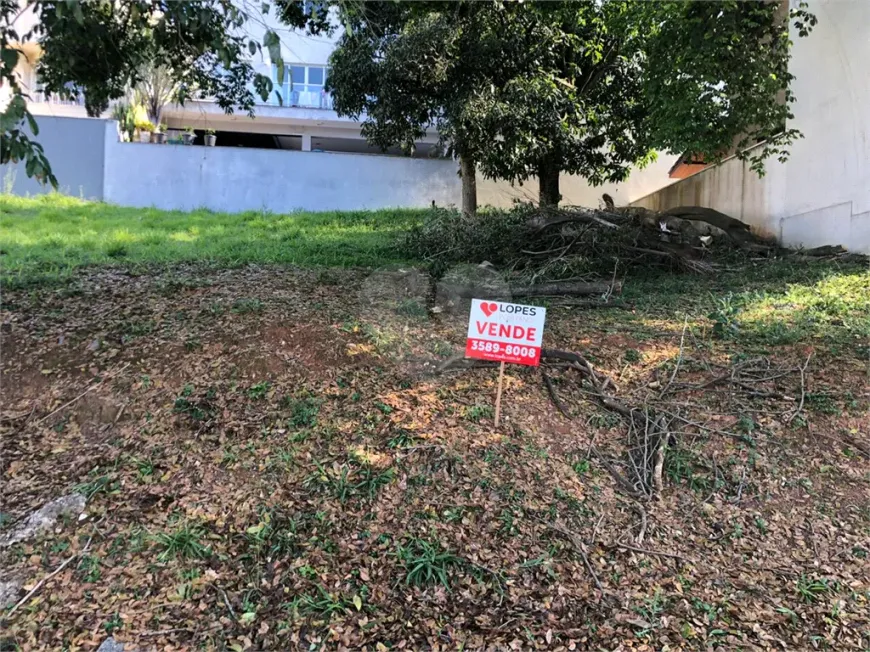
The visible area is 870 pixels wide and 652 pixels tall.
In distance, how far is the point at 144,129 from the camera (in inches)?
592

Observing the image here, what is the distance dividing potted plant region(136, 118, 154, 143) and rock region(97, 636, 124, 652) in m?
15.2

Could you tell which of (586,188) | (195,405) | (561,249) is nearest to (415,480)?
(195,405)

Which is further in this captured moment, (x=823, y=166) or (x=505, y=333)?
(x=823, y=166)

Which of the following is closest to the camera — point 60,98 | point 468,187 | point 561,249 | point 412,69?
point 60,98

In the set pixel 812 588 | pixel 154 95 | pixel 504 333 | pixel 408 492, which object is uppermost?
pixel 154 95

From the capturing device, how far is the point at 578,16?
317 inches

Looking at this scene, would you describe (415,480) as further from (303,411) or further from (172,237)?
(172,237)

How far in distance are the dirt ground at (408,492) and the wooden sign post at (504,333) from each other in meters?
0.45

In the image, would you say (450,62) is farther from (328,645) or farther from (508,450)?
(328,645)

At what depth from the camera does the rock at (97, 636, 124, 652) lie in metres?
2.29

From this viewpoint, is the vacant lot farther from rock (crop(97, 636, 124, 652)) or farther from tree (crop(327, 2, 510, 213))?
tree (crop(327, 2, 510, 213))

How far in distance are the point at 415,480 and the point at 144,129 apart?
50.4 feet

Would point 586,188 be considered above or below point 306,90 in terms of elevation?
below

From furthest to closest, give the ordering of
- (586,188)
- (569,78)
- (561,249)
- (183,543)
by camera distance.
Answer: (586,188)
(569,78)
(561,249)
(183,543)
